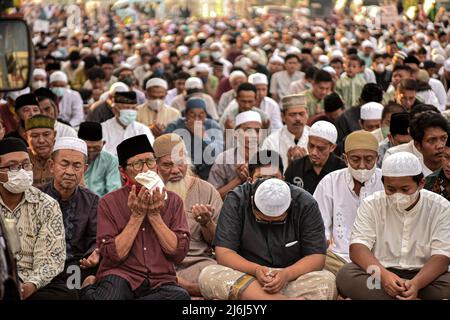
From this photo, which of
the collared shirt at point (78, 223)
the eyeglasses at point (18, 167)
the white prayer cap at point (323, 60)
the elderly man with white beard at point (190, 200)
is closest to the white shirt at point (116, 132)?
the elderly man with white beard at point (190, 200)

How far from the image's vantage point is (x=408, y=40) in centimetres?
2836

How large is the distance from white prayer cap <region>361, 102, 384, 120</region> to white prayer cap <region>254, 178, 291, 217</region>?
435 cm

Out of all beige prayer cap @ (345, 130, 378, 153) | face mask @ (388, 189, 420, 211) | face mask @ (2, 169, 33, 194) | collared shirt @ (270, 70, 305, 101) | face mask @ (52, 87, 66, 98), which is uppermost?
face mask @ (2, 169, 33, 194)

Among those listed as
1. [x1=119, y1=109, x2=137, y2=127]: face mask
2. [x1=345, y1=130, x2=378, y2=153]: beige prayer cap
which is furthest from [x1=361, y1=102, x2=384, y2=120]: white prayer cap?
[x1=345, y1=130, x2=378, y2=153]: beige prayer cap

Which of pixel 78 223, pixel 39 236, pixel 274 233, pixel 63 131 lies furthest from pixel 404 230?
pixel 63 131

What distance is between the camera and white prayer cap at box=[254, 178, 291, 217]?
679cm

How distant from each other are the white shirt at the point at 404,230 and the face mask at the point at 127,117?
15.3 feet

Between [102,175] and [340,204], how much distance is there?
230cm

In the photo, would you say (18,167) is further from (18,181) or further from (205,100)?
(205,100)

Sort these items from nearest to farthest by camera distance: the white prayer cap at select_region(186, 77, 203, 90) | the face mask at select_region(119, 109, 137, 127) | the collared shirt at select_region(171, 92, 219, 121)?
the face mask at select_region(119, 109, 137, 127) → the collared shirt at select_region(171, 92, 219, 121) → the white prayer cap at select_region(186, 77, 203, 90)

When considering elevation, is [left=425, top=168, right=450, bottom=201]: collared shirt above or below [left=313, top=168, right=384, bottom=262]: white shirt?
above

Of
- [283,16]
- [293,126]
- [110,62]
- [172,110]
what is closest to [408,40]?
[110,62]

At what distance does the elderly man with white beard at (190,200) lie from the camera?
782cm

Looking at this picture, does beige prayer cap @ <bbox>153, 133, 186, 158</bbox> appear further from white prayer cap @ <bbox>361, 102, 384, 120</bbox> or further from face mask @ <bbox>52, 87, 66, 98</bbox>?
face mask @ <bbox>52, 87, 66, 98</bbox>
